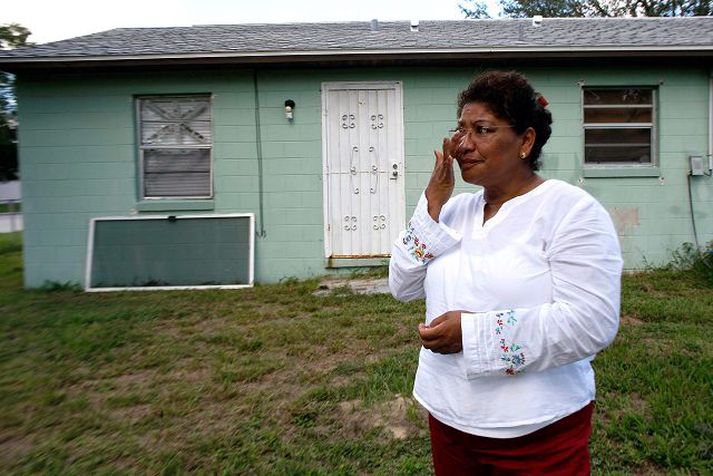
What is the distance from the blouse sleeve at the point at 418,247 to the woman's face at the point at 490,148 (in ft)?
0.52

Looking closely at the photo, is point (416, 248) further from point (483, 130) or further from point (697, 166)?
point (697, 166)

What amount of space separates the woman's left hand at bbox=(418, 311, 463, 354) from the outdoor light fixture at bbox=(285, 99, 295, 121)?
6.35 m

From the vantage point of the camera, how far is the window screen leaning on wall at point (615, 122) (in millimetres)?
7746

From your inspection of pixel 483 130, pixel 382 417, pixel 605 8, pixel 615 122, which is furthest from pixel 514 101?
pixel 605 8

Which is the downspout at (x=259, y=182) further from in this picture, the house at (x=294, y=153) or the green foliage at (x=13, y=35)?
the green foliage at (x=13, y=35)

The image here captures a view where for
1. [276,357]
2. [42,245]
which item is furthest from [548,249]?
[42,245]

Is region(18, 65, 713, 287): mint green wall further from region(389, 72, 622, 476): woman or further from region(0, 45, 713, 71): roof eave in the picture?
region(389, 72, 622, 476): woman

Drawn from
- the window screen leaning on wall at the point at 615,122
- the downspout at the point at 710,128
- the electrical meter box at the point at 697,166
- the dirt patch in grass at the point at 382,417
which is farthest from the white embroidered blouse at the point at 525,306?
the downspout at the point at 710,128

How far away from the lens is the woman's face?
1.58 meters

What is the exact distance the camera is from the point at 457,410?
153 centimetres

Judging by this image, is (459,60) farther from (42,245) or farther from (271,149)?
(42,245)

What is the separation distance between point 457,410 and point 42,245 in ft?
24.8

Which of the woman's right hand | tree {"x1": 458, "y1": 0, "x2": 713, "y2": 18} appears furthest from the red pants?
tree {"x1": 458, "y1": 0, "x2": 713, "y2": 18}

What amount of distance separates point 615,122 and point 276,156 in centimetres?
459
